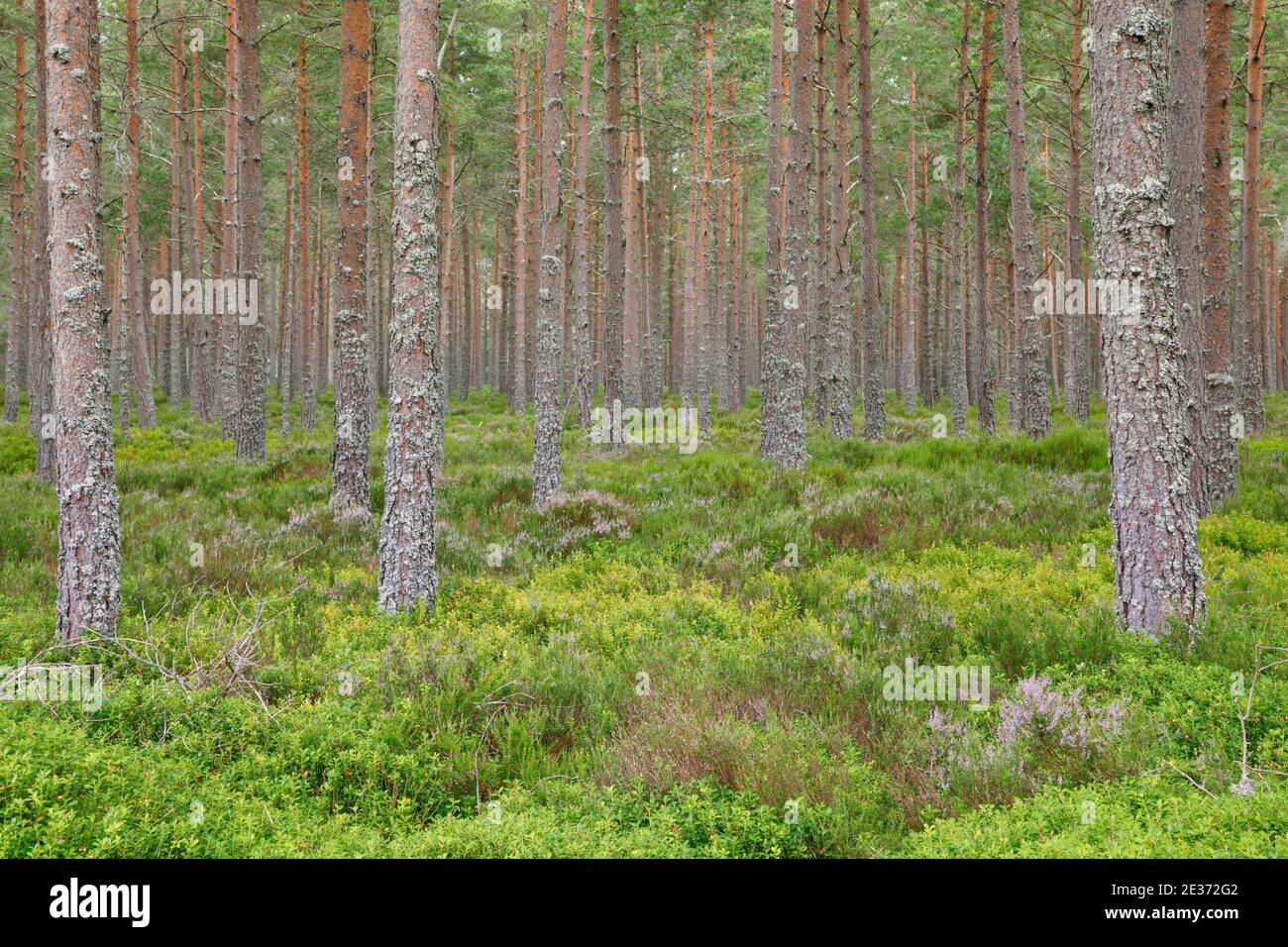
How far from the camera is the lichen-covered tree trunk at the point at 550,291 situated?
11.0 meters

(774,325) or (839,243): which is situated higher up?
(839,243)

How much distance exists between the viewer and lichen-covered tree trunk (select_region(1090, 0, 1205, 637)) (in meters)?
5.64

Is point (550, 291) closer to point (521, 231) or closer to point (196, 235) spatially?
point (521, 231)

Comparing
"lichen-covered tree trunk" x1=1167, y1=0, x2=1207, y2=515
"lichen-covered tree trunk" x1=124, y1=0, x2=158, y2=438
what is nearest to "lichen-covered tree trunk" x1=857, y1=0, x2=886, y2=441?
"lichen-covered tree trunk" x1=1167, y1=0, x2=1207, y2=515

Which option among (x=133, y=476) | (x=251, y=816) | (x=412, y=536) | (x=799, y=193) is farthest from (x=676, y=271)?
(x=251, y=816)

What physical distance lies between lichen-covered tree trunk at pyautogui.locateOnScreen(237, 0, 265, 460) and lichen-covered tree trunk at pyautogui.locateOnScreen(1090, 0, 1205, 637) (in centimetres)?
1336

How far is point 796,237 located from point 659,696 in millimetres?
10021

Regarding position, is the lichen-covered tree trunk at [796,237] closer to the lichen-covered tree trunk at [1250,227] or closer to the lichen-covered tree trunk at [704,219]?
the lichen-covered tree trunk at [704,219]

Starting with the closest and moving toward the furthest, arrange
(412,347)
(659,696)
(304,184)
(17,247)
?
(659,696) → (412,347) → (304,184) → (17,247)

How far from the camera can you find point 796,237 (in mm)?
13203

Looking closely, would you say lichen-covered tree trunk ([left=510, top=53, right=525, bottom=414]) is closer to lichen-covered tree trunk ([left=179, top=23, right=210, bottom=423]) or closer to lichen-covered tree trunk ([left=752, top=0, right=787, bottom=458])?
lichen-covered tree trunk ([left=179, top=23, right=210, bottom=423])

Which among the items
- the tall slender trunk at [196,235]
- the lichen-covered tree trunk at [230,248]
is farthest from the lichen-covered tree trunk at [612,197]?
the tall slender trunk at [196,235]

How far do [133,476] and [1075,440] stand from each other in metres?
14.4

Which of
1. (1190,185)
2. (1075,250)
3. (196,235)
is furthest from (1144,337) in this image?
(196,235)
